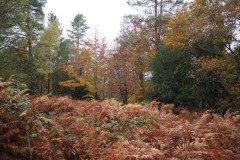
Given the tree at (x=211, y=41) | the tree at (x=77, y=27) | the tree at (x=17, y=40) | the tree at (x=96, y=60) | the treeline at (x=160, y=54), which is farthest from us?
the tree at (x=77, y=27)

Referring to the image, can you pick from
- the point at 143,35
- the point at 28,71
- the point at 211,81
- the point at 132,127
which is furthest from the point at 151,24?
the point at 132,127

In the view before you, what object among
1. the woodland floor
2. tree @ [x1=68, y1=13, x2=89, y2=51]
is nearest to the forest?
the woodland floor

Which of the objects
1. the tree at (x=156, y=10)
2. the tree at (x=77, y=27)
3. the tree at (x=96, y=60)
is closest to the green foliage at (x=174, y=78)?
the tree at (x=156, y=10)

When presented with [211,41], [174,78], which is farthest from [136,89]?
[211,41]

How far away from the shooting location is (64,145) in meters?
5.52

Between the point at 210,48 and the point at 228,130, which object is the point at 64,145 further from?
the point at 210,48

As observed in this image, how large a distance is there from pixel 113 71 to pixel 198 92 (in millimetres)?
9599

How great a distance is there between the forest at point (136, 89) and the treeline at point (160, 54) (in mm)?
62

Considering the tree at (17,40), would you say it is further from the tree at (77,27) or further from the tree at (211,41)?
the tree at (77,27)

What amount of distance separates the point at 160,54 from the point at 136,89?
545 cm

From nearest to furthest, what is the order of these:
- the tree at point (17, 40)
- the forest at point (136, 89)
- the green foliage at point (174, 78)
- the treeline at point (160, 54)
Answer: the forest at point (136, 89) < the treeline at point (160, 54) < the tree at point (17, 40) < the green foliage at point (174, 78)

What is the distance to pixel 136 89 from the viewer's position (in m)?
21.1

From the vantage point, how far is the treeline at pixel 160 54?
1251 cm

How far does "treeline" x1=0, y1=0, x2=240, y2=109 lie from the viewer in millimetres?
12508
